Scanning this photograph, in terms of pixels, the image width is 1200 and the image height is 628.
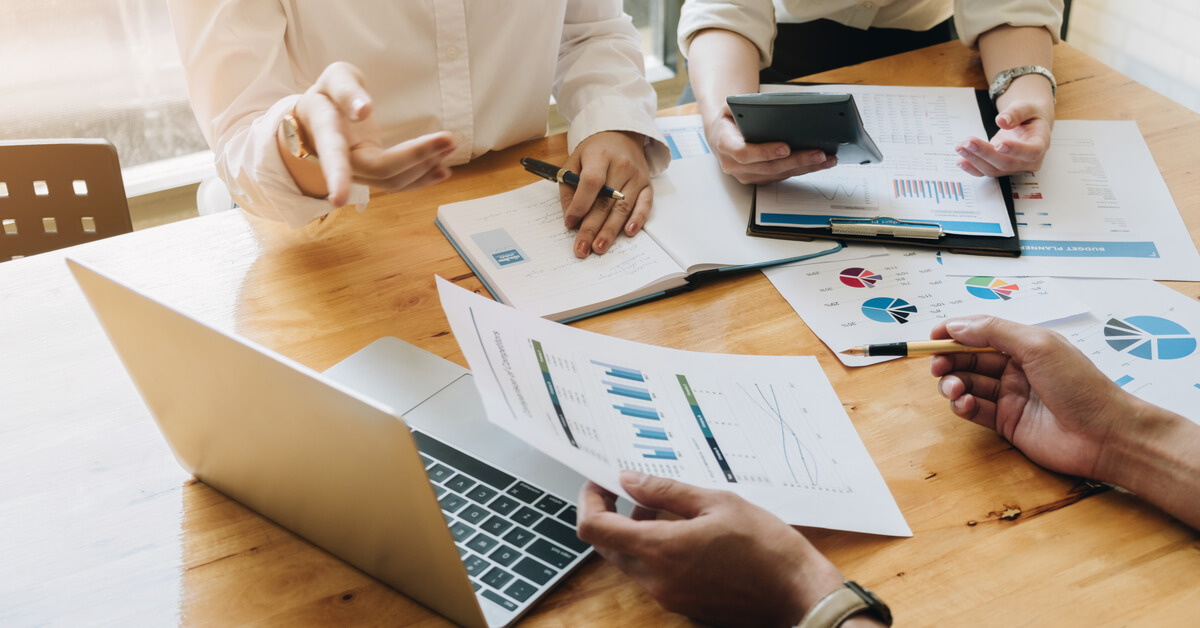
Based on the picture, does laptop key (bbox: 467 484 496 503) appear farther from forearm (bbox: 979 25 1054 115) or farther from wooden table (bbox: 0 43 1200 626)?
Answer: forearm (bbox: 979 25 1054 115)

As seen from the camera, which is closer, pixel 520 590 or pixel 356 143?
pixel 520 590

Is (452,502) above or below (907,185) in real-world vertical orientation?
below

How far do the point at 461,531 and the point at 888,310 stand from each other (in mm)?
539

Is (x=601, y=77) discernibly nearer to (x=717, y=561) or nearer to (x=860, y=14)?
(x=860, y=14)

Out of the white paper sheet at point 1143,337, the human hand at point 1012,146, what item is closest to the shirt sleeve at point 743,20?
the human hand at point 1012,146

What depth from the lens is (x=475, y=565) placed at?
68cm

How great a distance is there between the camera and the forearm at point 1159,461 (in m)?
0.71

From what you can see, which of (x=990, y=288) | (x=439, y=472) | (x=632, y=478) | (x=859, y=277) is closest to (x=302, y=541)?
(x=439, y=472)

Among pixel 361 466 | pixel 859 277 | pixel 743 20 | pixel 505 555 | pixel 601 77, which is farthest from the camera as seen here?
pixel 743 20

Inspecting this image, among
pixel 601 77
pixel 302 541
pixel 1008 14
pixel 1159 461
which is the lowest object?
pixel 302 541

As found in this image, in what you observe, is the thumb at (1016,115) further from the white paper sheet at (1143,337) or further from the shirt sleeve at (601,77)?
the shirt sleeve at (601,77)

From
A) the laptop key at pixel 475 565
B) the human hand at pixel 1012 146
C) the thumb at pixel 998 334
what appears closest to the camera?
the laptop key at pixel 475 565

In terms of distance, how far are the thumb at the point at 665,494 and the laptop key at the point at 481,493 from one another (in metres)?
0.14

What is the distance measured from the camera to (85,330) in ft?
3.07
